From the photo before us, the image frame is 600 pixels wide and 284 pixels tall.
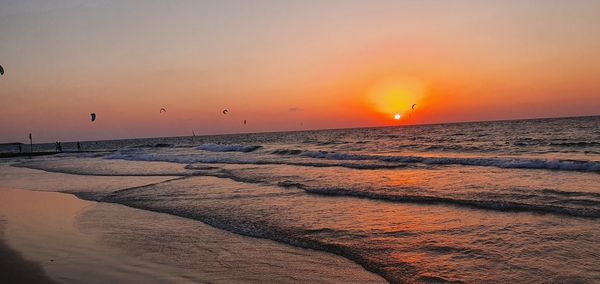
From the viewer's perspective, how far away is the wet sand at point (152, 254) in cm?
539

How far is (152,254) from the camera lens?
21.3 feet

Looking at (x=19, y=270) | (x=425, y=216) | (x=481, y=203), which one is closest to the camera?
(x=19, y=270)

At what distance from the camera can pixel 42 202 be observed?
12281 mm

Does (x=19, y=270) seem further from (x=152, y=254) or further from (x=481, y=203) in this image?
(x=481, y=203)

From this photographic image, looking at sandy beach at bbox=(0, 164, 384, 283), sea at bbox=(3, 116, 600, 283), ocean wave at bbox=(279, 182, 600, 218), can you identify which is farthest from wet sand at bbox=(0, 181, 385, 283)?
ocean wave at bbox=(279, 182, 600, 218)

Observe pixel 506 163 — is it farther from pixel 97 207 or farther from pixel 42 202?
pixel 42 202

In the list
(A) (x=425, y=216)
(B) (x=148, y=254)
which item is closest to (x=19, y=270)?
(B) (x=148, y=254)

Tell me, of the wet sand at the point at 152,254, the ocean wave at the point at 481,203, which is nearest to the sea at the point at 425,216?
the ocean wave at the point at 481,203

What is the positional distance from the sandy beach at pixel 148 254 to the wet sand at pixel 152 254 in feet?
A: 0.04

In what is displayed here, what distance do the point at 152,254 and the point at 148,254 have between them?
0.21 feet

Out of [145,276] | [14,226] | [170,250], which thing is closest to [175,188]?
[14,226]

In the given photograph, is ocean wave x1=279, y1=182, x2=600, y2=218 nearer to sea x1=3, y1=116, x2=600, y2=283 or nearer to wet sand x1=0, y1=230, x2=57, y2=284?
sea x1=3, y1=116, x2=600, y2=283

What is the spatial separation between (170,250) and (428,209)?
574cm

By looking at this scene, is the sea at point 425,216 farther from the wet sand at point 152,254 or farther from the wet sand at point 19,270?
the wet sand at point 19,270
